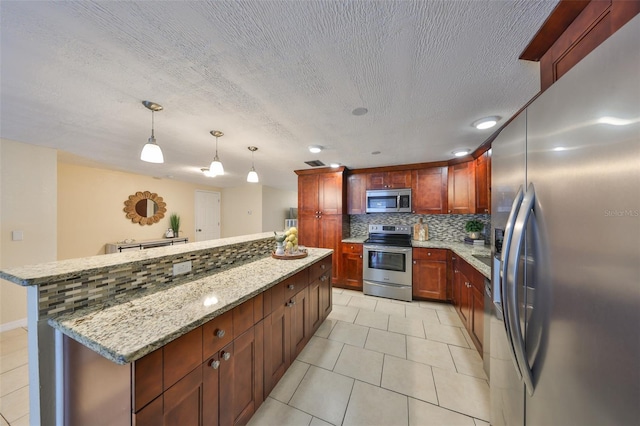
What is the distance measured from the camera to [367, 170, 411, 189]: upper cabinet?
3.59 meters

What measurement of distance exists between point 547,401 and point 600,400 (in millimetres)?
262

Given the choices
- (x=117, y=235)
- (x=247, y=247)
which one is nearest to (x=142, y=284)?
(x=247, y=247)

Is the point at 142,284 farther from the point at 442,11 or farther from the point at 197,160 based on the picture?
the point at 197,160

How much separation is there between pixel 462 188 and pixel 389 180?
1.10 m

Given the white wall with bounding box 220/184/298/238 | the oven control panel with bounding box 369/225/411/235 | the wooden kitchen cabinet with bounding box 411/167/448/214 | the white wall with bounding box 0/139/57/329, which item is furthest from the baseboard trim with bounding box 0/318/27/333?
the wooden kitchen cabinet with bounding box 411/167/448/214

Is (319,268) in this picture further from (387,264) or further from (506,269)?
(506,269)

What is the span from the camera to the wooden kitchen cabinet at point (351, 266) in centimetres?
362

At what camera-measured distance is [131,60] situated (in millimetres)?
1225

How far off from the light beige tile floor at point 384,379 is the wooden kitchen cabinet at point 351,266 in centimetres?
102

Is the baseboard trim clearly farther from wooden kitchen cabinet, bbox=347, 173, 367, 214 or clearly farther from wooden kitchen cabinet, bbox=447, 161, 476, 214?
wooden kitchen cabinet, bbox=447, 161, 476, 214

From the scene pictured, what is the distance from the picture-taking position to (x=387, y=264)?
3334 mm

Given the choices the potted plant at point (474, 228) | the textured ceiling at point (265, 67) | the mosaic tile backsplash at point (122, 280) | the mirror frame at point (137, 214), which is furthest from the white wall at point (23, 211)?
the potted plant at point (474, 228)

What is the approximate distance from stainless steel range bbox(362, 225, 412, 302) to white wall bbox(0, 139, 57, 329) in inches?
177

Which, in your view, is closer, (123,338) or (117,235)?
(123,338)
